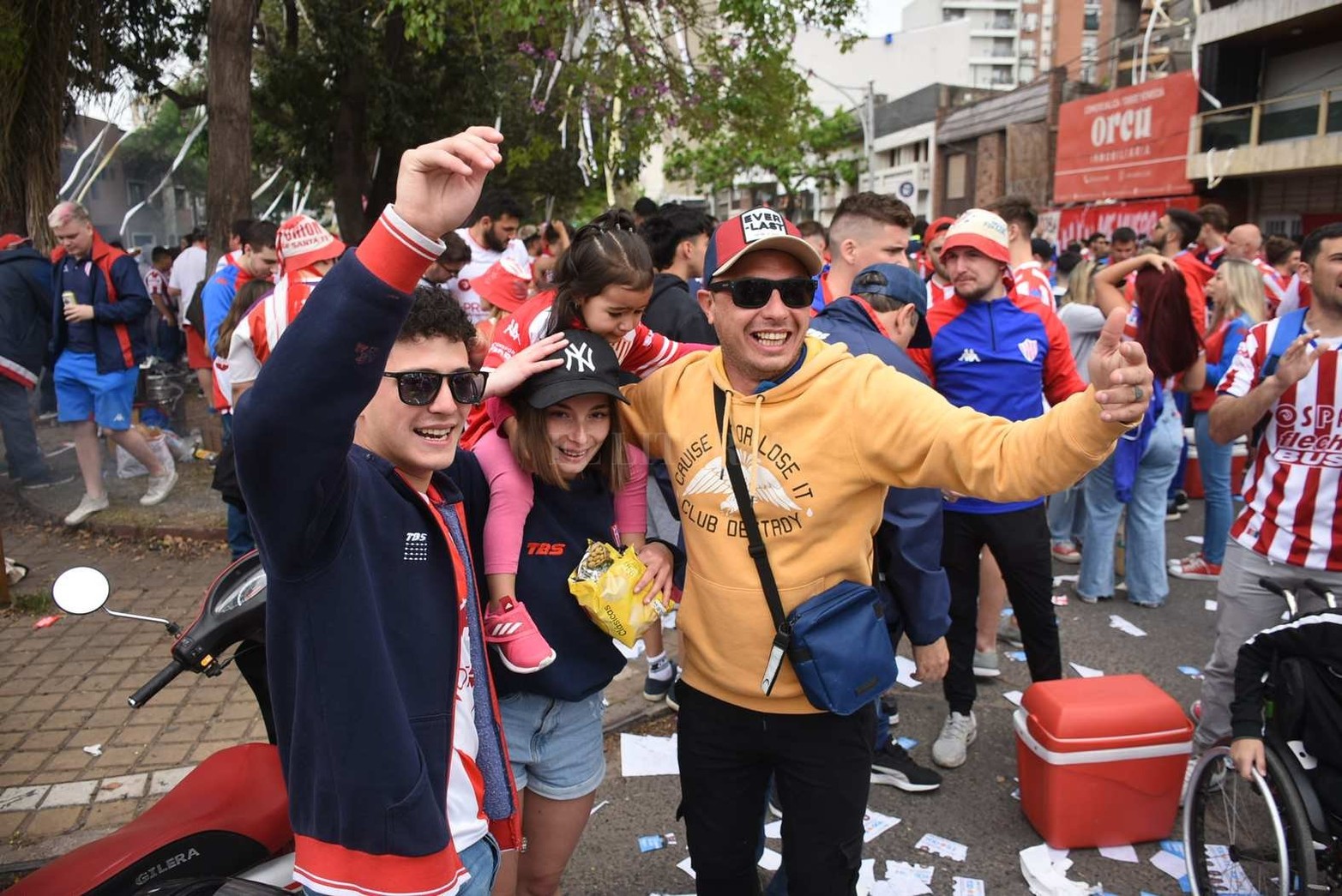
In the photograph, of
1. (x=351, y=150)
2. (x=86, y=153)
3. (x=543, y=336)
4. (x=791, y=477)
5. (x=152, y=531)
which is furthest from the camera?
(x=351, y=150)

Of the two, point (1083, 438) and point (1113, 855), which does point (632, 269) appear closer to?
point (1083, 438)

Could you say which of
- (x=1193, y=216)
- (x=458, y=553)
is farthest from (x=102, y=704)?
(x=1193, y=216)

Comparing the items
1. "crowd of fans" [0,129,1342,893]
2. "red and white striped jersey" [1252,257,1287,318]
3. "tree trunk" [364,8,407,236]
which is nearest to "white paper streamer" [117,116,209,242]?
"tree trunk" [364,8,407,236]

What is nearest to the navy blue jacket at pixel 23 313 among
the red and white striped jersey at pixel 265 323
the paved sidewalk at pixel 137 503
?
the paved sidewalk at pixel 137 503

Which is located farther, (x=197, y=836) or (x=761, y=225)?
(x=761, y=225)

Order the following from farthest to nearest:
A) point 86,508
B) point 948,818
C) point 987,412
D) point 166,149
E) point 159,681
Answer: point 166,149
point 86,508
point 987,412
point 948,818
point 159,681

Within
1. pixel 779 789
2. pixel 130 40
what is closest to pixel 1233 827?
pixel 779 789

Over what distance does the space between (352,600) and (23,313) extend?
7.40 m

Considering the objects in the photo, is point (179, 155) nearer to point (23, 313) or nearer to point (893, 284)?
point (23, 313)

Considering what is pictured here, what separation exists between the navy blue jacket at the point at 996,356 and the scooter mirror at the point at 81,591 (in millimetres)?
3252

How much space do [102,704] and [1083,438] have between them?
4.68m

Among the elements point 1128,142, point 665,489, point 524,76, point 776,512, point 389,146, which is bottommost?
point 665,489

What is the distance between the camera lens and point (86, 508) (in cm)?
713

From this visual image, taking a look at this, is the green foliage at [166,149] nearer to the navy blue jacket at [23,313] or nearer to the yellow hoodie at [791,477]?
the navy blue jacket at [23,313]
